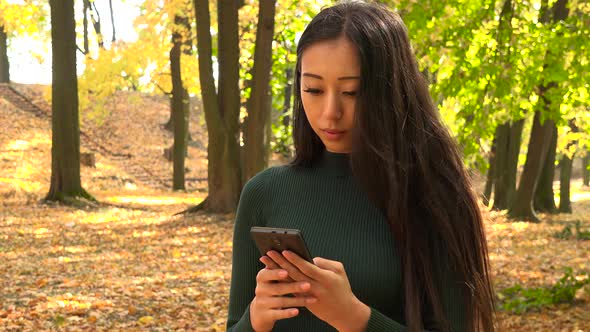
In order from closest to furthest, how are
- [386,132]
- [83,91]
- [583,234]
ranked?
[386,132], [583,234], [83,91]

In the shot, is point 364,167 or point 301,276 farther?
point 364,167

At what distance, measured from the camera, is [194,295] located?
853 centimetres

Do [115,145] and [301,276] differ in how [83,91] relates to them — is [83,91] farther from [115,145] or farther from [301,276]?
[301,276]

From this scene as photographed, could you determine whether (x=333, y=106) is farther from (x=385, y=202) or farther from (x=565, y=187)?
(x=565, y=187)

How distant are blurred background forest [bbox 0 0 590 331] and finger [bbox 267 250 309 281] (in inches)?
42.0

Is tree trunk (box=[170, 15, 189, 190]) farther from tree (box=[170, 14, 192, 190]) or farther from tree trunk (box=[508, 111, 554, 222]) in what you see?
tree trunk (box=[508, 111, 554, 222])

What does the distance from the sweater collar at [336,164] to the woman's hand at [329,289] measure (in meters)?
0.53

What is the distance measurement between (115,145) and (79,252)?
832 inches

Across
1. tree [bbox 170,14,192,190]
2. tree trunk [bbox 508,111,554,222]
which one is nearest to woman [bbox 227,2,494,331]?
tree trunk [bbox 508,111,554,222]

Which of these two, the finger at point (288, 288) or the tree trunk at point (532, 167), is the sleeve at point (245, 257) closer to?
the finger at point (288, 288)

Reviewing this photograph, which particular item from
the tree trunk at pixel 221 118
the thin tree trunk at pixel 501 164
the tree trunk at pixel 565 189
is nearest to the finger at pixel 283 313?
the tree trunk at pixel 221 118

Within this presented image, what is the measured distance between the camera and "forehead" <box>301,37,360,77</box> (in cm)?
219

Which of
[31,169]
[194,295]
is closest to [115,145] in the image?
[31,169]

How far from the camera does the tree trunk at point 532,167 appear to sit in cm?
1689
